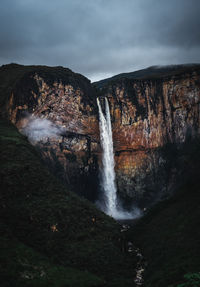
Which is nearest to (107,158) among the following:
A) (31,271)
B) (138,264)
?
(138,264)

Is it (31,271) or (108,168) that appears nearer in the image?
(31,271)

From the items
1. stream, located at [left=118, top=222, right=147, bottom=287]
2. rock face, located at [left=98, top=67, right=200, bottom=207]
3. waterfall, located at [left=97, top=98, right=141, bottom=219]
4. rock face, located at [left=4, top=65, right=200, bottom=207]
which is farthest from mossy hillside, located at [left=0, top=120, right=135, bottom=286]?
rock face, located at [left=98, top=67, right=200, bottom=207]

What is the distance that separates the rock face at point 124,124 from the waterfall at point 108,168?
61.6 inches

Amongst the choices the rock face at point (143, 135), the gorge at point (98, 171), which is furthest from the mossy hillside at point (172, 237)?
the rock face at point (143, 135)

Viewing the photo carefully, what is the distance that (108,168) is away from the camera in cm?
7381

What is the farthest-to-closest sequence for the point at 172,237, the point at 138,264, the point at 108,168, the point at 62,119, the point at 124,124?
the point at 124,124 < the point at 108,168 < the point at 62,119 < the point at 172,237 < the point at 138,264

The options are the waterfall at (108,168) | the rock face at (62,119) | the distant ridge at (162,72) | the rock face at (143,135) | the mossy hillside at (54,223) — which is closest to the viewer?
the mossy hillside at (54,223)

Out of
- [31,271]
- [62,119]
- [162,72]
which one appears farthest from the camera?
[162,72]

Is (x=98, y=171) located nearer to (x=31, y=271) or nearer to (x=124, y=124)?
(x=124, y=124)

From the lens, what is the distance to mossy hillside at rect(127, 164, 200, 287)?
2450cm

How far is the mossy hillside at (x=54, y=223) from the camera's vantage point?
29.0 metres

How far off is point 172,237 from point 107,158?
1644 inches

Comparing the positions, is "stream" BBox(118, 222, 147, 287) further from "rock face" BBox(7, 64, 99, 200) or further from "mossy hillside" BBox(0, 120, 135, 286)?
"rock face" BBox(7, 64, 99, 200)

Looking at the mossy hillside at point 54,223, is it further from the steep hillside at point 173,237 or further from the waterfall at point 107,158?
the waterfall at point 107,158
